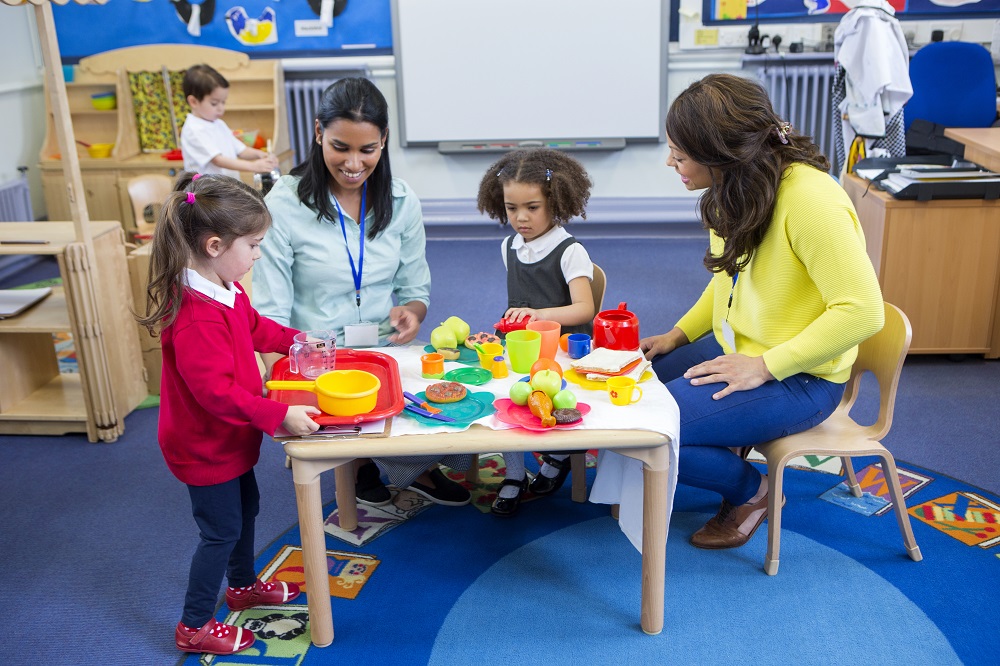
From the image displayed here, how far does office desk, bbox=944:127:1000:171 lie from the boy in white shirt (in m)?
3.17

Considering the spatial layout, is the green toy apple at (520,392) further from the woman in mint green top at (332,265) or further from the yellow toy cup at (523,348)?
the woman in mint green top at (332,265)

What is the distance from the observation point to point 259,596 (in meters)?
2.09

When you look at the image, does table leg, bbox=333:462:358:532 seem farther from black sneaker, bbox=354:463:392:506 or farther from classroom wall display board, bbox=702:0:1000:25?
classroom wall display board, bbox=702:0:1000:25

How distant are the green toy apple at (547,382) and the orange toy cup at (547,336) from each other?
208 mm

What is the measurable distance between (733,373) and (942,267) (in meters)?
1.73

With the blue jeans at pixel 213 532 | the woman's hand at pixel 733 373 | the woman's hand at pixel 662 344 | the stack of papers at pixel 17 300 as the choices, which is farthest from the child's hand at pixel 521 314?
the stack of papers at pixel 17 300


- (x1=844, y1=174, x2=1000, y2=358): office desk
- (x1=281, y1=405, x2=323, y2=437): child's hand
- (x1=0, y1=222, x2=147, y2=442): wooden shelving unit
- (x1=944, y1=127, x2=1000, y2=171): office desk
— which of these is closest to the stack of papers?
(x1=0, y1=222, x2=147, y2=442): wooden shelving unit

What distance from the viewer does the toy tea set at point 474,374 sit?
1747mm

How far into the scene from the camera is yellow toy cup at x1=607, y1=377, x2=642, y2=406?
1.81 m

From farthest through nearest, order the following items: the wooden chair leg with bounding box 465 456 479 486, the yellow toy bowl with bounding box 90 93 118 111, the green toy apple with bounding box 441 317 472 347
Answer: the yellow toy bowl with bounding box 90 93 118 111 < the wooden chair leg with bounding box 465 456 479 486 < the green toy apple with bounding box 441 317 472 347

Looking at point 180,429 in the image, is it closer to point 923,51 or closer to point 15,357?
point 15,357

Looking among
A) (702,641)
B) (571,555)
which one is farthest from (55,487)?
(702,641)

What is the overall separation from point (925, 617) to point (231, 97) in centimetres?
461

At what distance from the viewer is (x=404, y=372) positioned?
201 centimetres
